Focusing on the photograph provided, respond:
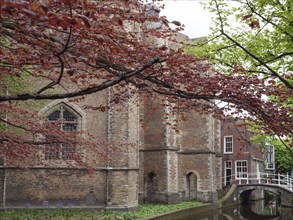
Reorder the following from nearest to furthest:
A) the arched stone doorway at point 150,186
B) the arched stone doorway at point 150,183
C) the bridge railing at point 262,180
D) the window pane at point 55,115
Result: the window pane at point 55,115, the arched stone doorway at point 150,186, the arched stone doorway at point 150,183, the bridge railing at point 262,180

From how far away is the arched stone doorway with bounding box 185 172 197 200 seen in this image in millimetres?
25531

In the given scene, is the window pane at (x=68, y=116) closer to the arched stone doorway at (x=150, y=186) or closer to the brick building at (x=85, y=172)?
the brick building at (x=85, y=172)

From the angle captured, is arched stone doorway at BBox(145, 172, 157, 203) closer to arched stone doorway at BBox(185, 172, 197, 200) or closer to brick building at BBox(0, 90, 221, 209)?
arched stone doorway at BBox(185, 172, 197, 200)

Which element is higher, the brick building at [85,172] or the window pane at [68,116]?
the window pane at [68,116]

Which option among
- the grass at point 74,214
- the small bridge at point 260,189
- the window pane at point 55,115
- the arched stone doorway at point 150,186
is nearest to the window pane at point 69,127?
the window pane at point 55,115

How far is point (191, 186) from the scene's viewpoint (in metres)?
26.8

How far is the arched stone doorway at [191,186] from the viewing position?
2553 cm

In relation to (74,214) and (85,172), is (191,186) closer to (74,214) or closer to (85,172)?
(85,172)

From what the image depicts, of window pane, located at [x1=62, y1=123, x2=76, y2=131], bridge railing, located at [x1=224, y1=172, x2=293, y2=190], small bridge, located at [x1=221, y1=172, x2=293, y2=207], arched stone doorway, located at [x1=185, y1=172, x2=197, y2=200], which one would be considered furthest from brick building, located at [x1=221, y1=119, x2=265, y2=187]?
window pane, located at [x1=62, y1=123, x2=76, y2=131]

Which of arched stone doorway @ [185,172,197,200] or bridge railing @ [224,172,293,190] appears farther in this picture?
bridge railing @ [224,172,293,190]

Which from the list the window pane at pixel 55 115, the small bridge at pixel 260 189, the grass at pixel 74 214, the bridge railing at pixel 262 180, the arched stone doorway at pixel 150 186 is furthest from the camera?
the bridge railing at pixel 262 180

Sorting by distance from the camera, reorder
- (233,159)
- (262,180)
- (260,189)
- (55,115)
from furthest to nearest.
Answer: (233,159) → (262,180) → (260,189) → (55,115)

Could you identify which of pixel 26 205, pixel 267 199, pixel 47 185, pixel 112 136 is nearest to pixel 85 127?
pixel 112 136

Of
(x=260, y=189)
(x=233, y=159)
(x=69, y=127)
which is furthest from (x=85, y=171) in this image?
(x=233, y=159)
